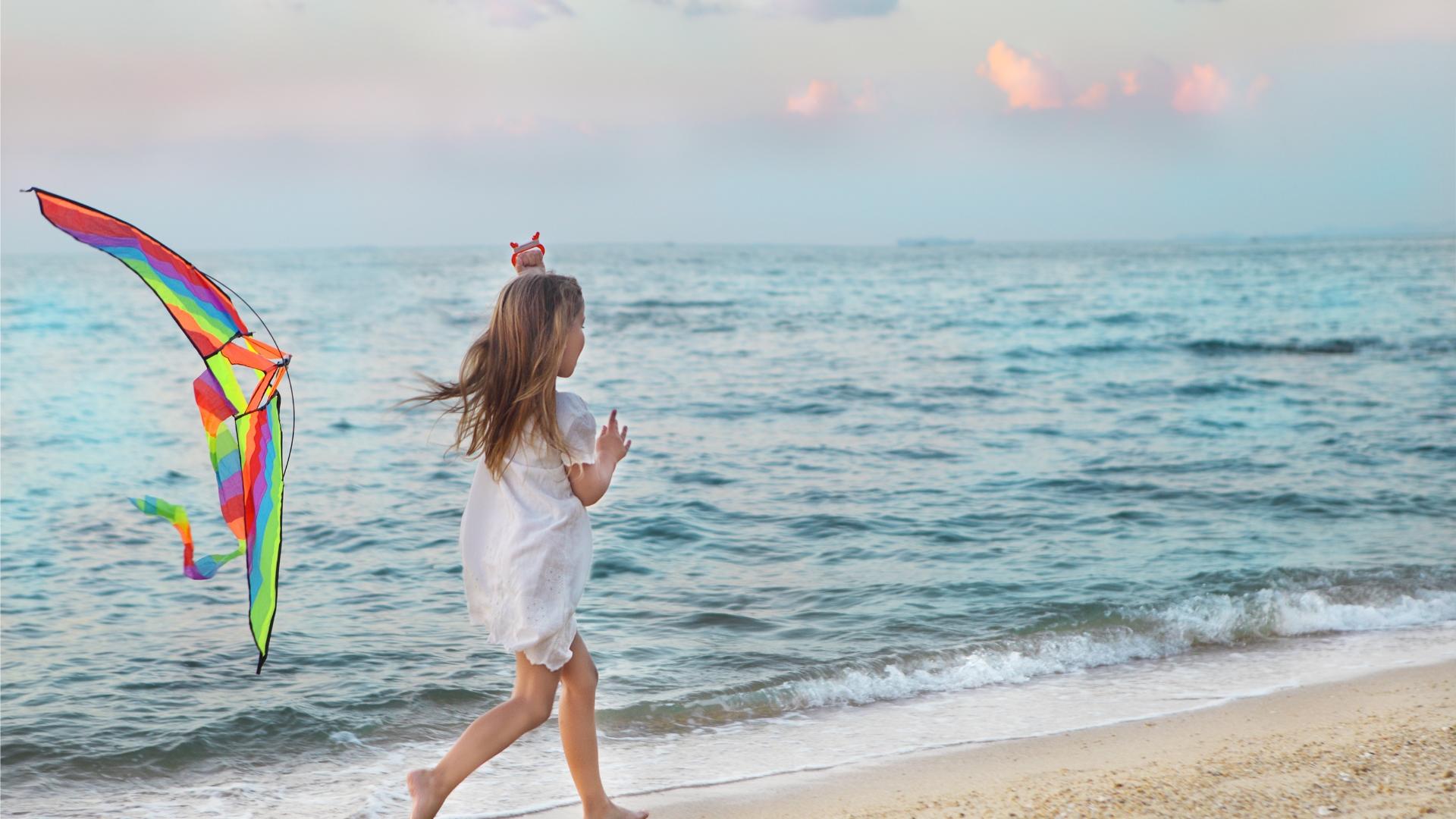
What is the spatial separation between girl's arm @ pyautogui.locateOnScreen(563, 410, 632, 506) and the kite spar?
→ 2.43 ft

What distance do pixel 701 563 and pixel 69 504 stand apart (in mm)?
5186

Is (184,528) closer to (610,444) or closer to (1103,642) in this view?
(610,444)

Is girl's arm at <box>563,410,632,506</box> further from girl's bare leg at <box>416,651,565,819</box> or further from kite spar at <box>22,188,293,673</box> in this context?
kite spar at <box>22,188,293,673</box>

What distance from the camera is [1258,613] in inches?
239

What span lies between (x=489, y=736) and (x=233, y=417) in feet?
3.61

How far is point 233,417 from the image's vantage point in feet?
9.59

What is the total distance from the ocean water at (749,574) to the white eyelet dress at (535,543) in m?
0.85

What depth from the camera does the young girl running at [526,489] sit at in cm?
311

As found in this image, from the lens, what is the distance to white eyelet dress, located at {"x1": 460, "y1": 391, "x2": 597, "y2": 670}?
3.12 meters

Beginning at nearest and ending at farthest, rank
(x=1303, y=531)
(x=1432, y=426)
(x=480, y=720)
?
(x=480, y=720)
(x=1303, y=531)
(x=1432, y=426)

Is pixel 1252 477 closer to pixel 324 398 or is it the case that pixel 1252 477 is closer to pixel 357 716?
pixel 357 716

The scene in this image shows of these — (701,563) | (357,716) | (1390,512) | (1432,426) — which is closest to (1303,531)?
(1390,512)

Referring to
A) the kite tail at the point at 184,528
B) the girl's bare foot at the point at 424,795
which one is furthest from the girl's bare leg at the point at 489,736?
the kite tail at the point at 184,528

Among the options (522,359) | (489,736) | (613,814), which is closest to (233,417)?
(522,359)
